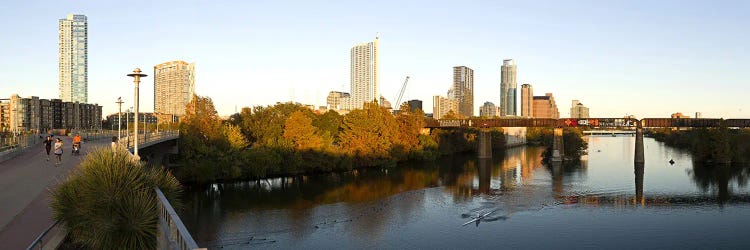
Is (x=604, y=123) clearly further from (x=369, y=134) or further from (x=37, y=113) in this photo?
(x=37, y=113)

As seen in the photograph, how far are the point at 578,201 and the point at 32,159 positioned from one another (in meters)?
47.0

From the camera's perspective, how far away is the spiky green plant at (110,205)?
614 inches

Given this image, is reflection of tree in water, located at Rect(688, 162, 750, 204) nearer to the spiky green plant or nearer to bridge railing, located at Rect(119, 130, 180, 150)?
bridge railing, located at Rect(119, 130, 180, 150)

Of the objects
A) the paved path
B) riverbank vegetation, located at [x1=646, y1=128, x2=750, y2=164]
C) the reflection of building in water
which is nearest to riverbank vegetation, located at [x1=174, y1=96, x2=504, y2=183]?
the paved path

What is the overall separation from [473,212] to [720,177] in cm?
4935

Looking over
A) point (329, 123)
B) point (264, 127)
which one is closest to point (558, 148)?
point (329, 123)

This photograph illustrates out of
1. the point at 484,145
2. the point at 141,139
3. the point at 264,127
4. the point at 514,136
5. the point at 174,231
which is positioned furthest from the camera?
the point at 514,136

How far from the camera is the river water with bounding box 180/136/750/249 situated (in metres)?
38.0

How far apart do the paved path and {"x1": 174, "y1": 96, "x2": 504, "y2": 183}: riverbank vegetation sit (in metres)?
33.4

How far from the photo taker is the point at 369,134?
305 feet

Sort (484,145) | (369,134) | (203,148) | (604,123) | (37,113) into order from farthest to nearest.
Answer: (37,113), (484,145), (604,123), (369,134), (203,148)

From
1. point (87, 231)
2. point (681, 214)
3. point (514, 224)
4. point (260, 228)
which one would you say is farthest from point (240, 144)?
point (87, 231)

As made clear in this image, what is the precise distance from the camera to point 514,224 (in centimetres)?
4347

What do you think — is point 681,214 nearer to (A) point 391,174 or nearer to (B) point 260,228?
(B) point 260,228
